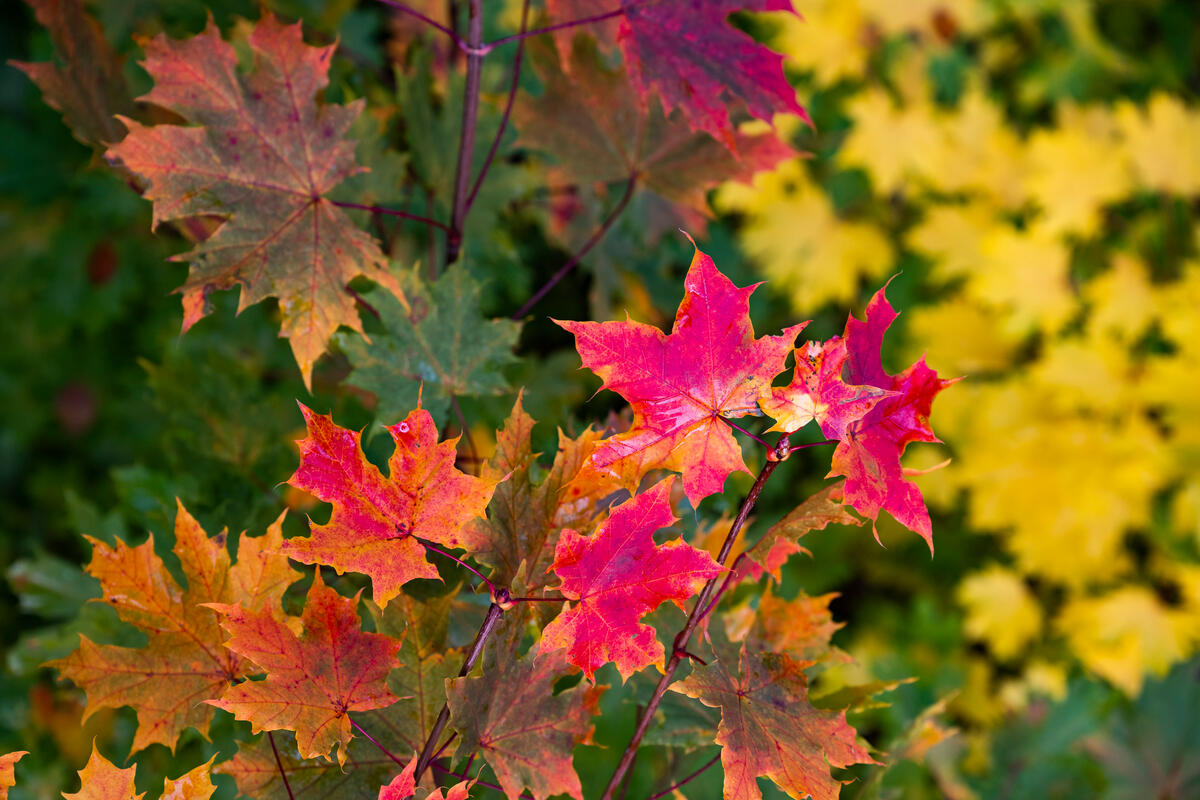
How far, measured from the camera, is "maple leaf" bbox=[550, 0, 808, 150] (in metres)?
0.63

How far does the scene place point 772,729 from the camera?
448 millimetres

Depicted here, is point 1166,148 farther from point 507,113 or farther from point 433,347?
point 433,347

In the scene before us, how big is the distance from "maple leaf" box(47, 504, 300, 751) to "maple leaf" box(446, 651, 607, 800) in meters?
0.14

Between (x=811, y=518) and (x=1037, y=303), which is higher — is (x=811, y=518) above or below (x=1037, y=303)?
above

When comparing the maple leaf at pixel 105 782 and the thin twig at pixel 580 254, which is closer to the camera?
the maple leaf at pixel 105 782

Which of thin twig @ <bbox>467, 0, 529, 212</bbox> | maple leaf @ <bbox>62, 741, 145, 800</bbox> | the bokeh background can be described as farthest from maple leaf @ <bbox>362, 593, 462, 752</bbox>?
the bokeh background

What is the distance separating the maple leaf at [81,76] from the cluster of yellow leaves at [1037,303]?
48.7 inches

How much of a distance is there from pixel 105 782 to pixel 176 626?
110mm

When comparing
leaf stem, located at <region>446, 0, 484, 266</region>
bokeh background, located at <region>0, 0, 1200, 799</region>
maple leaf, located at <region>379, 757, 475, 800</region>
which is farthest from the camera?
bokeh background, located at <region>0, 0, 1200, 799</region>

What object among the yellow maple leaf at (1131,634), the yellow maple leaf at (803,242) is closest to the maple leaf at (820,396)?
the yellow maple leaf at (803,242)

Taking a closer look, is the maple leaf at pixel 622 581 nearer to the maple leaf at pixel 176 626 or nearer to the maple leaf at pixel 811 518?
the maple leaf at pixel 811 518

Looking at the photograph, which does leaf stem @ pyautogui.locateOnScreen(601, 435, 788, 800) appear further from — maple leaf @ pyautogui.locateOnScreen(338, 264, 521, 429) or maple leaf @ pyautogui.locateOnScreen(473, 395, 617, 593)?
maple leaf @ pyautogui.locateOnScreen(338, 264, 521, 429)

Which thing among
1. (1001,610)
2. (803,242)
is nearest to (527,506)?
(803,242)

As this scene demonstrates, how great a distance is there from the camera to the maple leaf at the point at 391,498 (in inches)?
16.9
